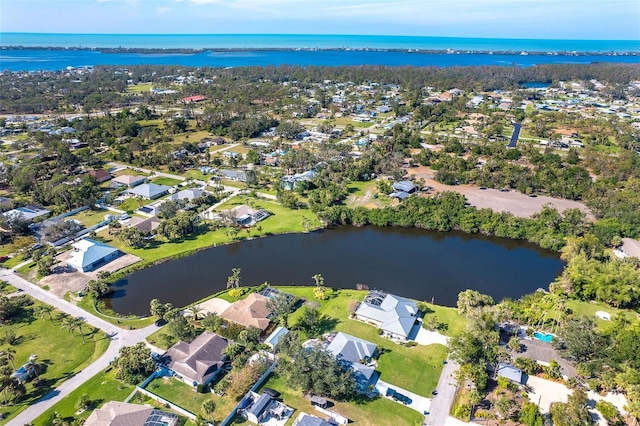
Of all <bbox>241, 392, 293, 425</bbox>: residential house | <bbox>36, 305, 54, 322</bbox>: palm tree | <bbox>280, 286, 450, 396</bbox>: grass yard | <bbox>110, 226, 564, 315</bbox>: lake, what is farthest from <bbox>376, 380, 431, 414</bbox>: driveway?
<bbox>36, 305, 54, 322</bbox>: palm tree

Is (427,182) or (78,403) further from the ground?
(427,182)

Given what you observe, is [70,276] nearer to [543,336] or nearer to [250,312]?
[250,312]

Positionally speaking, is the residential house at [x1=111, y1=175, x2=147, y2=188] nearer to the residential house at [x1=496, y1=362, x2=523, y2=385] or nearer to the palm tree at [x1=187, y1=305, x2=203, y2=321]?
the palm tree at [x1=187, y1=305, x2=203, y2=321]

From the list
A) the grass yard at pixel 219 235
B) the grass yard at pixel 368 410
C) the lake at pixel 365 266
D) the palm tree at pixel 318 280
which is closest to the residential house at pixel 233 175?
the grass yard at pixel 219 235

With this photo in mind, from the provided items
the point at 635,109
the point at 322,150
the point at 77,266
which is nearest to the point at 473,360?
the point at 77,266

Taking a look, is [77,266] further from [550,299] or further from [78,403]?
[550,299]

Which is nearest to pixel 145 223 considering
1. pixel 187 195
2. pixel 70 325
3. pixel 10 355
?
pixel 187 195

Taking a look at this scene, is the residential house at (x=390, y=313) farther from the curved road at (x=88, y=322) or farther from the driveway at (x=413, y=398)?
the curved road at (x=88, y=322)
